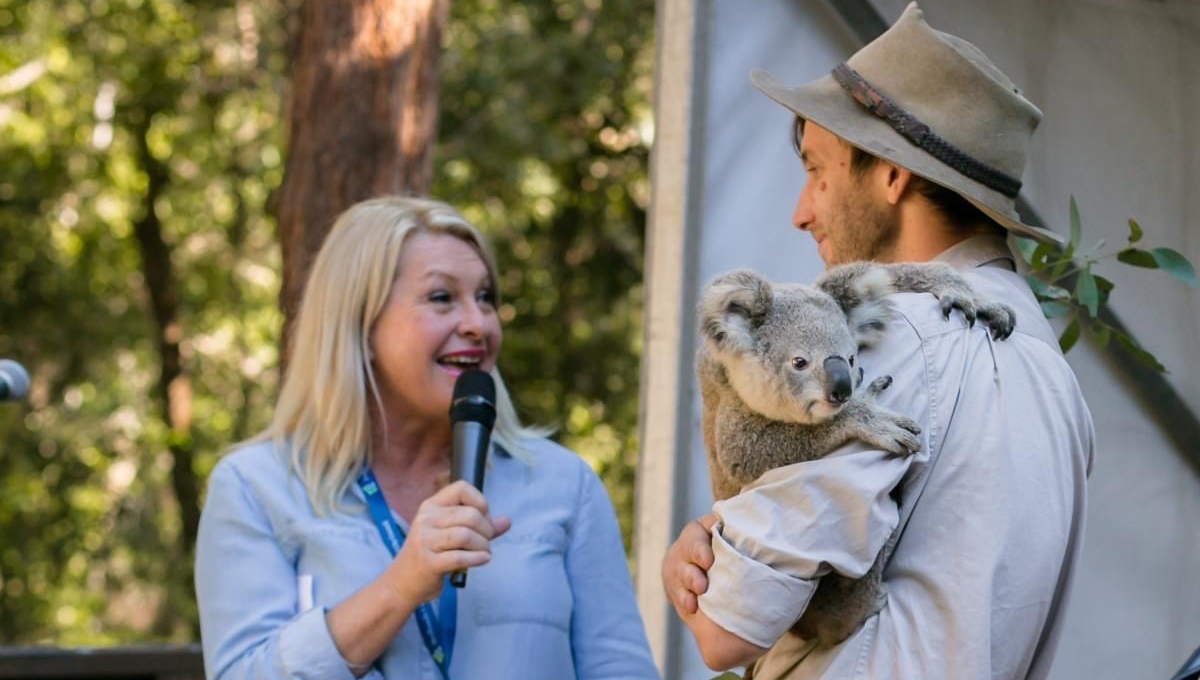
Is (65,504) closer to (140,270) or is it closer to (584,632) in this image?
(140,270)

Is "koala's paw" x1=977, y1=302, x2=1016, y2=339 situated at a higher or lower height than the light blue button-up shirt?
higher

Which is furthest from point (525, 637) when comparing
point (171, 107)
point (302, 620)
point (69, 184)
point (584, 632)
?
point (69, 184)

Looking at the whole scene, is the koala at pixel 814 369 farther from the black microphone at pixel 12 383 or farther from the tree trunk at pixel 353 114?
the tree trunk at pixel 353 114

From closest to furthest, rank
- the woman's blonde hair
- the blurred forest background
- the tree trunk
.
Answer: the woman's blonde hair → the tree trunk → the blurred forest background

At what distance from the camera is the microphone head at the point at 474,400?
2.60m

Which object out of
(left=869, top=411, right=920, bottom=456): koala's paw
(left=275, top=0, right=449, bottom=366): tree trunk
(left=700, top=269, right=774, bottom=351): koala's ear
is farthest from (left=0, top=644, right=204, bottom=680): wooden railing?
(left=869, top=411, right=920, bottom=456): koala's paw

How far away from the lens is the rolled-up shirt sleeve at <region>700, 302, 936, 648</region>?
182 cm

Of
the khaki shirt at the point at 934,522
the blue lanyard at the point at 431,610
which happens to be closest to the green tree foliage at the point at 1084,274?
the khaki shirt at the point at 934,522

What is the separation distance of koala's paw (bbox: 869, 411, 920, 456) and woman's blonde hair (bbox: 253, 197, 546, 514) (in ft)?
3.96

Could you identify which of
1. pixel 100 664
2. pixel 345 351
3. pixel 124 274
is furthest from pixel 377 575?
pixel 124 274

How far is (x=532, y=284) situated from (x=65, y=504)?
473cm

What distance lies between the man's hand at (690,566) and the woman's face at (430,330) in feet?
2.84

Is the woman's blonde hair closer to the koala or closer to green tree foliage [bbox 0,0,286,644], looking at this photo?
the koala

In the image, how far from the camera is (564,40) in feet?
30.8
